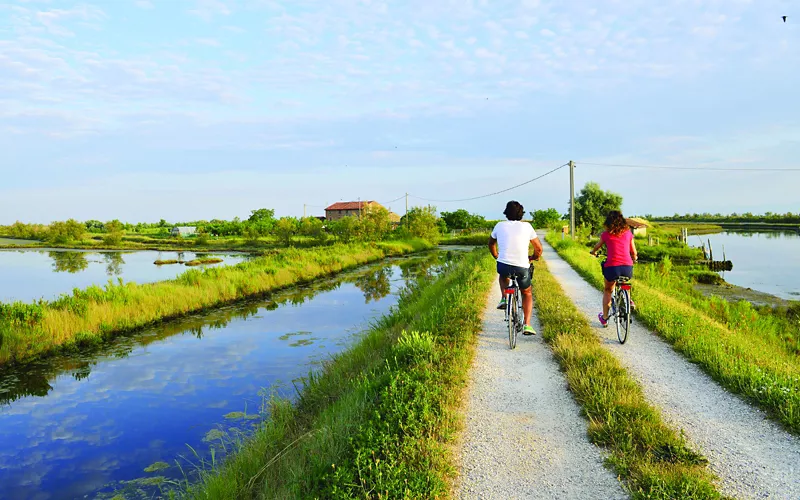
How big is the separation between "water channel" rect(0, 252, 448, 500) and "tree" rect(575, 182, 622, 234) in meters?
51.1

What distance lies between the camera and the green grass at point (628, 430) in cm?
362

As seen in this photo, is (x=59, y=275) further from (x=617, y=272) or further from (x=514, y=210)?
(x=617, y=272)

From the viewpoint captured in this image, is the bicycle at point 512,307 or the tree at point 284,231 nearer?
the bicycle at point 512,307

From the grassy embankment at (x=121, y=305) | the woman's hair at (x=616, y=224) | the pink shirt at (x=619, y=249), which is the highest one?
the woman's hair at (x=616, y=224)

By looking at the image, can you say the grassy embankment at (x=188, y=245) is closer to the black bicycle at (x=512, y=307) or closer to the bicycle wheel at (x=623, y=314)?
the black bicycle at (x=512, y=307)

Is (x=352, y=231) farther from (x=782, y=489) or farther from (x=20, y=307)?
(x=782, y=489)

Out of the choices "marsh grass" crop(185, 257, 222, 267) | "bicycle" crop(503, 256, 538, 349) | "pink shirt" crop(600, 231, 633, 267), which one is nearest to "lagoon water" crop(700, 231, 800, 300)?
"pink shirt" crop(600, 231, 633, 267)

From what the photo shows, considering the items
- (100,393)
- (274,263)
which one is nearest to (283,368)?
(100,393)

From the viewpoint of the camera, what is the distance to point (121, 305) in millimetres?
16453

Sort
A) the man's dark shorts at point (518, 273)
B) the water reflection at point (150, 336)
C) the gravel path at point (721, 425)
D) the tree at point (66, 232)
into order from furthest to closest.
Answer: the tree at point (66, 232) < the water reflection at point (150, 336) < the man's dark shorts at point (518, 273) < the gravel path at point (721, 425)

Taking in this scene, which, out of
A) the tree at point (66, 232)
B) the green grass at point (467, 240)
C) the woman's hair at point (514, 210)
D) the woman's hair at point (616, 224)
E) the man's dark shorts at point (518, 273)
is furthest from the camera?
the tree at point (66, 232)

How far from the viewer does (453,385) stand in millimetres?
5965

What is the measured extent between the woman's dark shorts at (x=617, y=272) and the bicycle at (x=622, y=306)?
0.25 feet

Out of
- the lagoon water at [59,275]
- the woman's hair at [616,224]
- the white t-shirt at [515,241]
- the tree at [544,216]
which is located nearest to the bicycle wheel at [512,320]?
the white t-shirt at [515,241]
